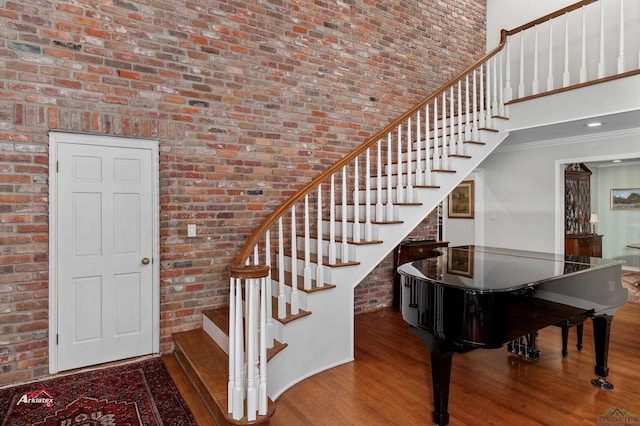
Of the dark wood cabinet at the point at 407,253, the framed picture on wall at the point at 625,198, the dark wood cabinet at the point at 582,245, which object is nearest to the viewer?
the dark wood cabinet at the point at 407,253

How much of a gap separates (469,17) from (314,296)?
531cm

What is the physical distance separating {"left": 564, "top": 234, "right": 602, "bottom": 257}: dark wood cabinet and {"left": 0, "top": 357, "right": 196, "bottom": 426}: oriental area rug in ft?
18.9

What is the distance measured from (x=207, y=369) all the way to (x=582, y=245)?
6.50 meters

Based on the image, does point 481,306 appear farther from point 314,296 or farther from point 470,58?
point 470,58

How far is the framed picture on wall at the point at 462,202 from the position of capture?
695 cm

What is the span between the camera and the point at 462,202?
23.5 feet

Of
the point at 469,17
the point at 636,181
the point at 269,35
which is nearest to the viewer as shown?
the point at 269,35

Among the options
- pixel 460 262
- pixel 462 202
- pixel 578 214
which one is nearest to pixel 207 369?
pixel 460 262

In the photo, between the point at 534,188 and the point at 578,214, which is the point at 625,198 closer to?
the point at 578,214

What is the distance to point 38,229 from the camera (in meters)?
2.85

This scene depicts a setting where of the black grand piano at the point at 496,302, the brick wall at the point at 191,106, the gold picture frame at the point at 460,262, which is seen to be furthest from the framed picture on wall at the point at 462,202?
the black grand piano at the point at 496,302

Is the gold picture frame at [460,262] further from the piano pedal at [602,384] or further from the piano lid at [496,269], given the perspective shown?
the piano pedal at [602,384]

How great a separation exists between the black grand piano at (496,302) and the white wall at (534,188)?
262cm

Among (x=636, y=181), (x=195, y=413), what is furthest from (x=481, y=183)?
(x=195, y=413)
